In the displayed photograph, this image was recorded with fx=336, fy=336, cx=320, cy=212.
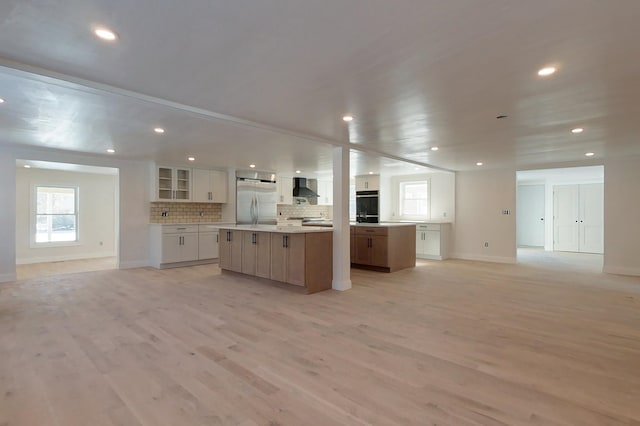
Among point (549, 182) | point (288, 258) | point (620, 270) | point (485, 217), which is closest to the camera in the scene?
point (288, 258)

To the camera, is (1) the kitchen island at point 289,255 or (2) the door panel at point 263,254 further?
(2) the door panel at point 263,254

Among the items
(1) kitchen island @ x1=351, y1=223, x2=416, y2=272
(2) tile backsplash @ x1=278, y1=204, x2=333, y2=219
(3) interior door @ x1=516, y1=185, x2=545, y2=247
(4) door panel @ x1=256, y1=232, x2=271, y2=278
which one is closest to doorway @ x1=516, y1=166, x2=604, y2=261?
(3) interior door @ x1=516, y1=185, x2=545, y2=247

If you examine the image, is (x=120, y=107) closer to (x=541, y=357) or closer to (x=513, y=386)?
(x=513, y=386)

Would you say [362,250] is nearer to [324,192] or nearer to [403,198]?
[403,198]

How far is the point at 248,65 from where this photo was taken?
2.42m

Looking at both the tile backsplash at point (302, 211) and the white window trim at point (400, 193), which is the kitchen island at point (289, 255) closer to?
the tile backsplash at point (302, 211)

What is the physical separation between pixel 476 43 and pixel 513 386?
86.5 inches

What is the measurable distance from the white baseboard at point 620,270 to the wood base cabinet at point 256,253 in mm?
6388

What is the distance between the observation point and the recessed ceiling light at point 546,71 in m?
2.44

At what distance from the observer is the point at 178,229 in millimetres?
6867

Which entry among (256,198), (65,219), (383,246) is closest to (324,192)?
(256,198)

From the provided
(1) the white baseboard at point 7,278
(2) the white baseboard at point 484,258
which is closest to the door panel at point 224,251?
(1) the white baseboard at point 7,278

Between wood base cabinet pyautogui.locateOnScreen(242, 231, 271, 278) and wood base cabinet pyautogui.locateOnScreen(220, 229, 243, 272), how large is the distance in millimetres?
120

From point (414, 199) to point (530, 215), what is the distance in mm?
4503
